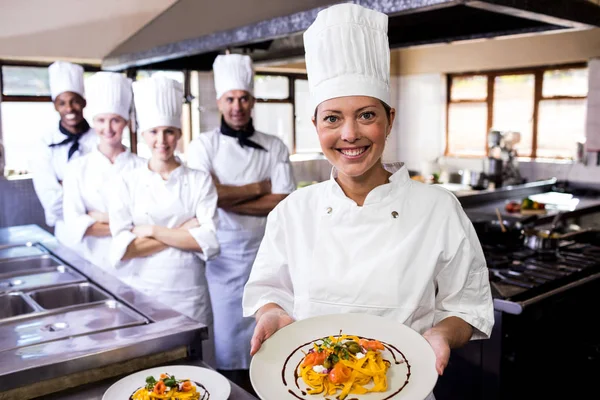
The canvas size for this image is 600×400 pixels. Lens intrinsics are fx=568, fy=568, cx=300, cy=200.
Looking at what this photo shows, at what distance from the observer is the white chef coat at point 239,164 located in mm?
3295

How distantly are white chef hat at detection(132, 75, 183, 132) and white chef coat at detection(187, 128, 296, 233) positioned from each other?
520mm

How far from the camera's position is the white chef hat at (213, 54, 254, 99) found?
3178mm

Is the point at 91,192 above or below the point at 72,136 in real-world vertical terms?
below

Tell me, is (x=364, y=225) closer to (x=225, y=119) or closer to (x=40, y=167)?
(x=225, y=119)

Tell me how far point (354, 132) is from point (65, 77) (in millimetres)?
2977

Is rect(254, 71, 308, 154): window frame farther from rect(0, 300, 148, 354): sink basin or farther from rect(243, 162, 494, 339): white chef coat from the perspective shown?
rect(243, 162, 494, 339): white chef coat

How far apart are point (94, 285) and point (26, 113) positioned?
370 centimetres

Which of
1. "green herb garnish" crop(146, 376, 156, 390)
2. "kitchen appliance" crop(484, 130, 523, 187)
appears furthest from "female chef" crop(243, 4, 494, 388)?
"kitchen appliance" crop(484, 130, 523, 187)

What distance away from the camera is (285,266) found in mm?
1582

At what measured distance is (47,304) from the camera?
2211mm

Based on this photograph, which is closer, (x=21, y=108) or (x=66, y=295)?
(x=66, y=295)

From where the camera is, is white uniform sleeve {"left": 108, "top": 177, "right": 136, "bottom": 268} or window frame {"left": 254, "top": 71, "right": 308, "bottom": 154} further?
window frame {"left": 254, "top": 71, "right": 308, "bottom": 154}

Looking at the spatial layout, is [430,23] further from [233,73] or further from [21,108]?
[21,108]

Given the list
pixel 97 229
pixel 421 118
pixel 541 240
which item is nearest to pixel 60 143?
pixel 97 229
